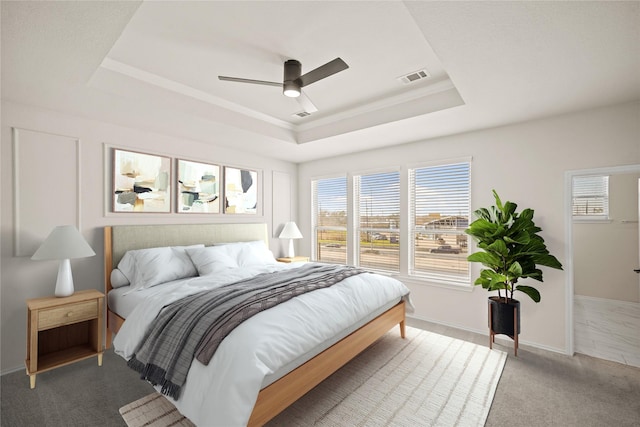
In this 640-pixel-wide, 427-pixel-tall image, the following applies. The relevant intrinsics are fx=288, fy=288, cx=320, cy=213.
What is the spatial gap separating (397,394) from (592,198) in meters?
4.44

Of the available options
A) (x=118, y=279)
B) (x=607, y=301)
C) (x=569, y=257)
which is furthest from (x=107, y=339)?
(x=607, y=301)

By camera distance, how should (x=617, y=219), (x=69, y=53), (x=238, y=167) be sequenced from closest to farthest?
(x=69, y=53) < (x=617, y=219) < (x=238, y=167)

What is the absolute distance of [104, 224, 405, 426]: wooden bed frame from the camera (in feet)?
5.90

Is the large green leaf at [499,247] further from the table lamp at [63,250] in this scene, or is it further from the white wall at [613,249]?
the table lamp at [63,250]

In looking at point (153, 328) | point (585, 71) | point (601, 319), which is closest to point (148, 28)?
point (153, 328)

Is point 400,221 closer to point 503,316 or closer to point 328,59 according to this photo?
point 503,316

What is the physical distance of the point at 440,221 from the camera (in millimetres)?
3969

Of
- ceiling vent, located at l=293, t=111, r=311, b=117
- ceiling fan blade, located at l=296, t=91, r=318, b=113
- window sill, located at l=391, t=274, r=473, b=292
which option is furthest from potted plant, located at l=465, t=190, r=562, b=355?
ceiling vent, located at l=293, t=111, r=311, b=117

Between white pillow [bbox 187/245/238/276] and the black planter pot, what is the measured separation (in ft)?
9.71

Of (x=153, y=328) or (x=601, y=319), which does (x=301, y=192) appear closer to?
(x=153, y=328)

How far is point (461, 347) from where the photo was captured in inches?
123

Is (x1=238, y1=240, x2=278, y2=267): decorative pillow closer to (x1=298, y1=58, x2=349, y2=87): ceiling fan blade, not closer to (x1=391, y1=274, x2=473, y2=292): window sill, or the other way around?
(x1=391, y1=274, x2=473, y2=292): window sill

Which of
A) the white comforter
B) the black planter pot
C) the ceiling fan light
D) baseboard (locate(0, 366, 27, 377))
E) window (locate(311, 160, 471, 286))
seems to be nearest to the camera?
the white comforter

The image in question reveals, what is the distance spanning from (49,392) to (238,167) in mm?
3222
